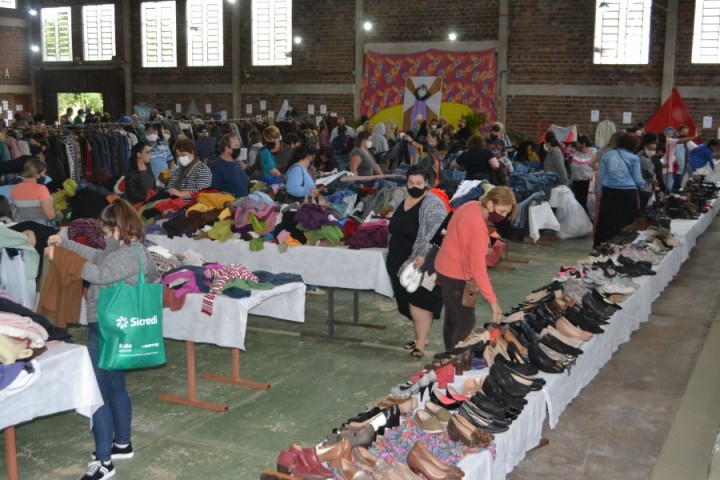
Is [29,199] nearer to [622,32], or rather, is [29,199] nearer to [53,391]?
[53,391]

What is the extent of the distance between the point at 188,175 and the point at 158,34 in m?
14.3

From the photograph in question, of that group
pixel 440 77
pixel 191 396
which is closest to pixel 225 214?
pixel 191 396

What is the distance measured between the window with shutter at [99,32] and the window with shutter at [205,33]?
2333 mm

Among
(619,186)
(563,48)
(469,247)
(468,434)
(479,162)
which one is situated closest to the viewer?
(468,434)

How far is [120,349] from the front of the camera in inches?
165

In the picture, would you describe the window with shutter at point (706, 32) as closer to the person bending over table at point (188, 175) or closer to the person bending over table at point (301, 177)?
the person bending over table at point (301, 177)

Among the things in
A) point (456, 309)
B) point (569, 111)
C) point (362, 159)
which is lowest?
point (456, 309)

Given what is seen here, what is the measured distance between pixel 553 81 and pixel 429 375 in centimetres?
1336

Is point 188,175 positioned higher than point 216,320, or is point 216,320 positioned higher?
point 188,175

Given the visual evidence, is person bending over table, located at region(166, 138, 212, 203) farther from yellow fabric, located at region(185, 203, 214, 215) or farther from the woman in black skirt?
the woman in black skirt

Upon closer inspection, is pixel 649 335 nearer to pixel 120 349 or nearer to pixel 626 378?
pixel 626 378

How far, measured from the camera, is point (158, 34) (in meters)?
20.8

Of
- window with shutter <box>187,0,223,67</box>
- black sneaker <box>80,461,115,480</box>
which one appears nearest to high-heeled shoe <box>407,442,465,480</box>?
black sneaker <box>80,461,115,480</box>

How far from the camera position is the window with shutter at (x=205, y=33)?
20047mm
